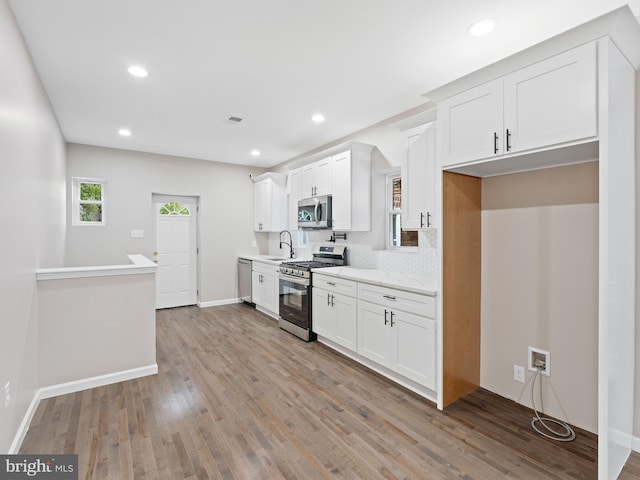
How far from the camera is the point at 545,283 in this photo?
2.49 meters

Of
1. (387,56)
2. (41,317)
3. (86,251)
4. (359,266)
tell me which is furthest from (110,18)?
(86,251)

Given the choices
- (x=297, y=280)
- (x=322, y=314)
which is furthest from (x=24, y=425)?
(x=297, y=280)

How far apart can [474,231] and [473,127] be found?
0.93 meters

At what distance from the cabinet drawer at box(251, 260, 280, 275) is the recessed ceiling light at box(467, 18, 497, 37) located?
12.3 feet

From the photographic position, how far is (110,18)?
2.10 meters

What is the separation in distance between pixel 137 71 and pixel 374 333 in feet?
10.4

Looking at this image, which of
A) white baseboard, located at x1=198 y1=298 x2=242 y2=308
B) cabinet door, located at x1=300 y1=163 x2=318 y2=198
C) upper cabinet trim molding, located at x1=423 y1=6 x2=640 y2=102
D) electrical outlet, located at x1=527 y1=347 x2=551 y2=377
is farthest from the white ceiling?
white baseboard, located at x1=198 y1=298 x2=242 y2=308

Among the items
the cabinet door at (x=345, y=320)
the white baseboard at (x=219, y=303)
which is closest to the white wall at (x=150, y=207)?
the white baseboard at (x=219, y=303)

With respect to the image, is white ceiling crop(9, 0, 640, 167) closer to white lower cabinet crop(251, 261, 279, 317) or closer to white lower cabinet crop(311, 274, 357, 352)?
white lower cabinet crop(311, 274, 357, 352)

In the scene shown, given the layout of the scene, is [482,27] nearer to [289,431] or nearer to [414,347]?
[414,347]

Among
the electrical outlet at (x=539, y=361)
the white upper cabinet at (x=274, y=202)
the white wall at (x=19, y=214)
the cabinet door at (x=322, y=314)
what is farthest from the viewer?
the white upper cabinet at (x=274, y=202)

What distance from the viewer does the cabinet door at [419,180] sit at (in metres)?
2.95

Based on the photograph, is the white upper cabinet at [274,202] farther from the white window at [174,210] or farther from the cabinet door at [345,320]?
the cabinet door at [345,320]

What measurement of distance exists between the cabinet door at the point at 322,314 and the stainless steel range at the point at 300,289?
84 mm
